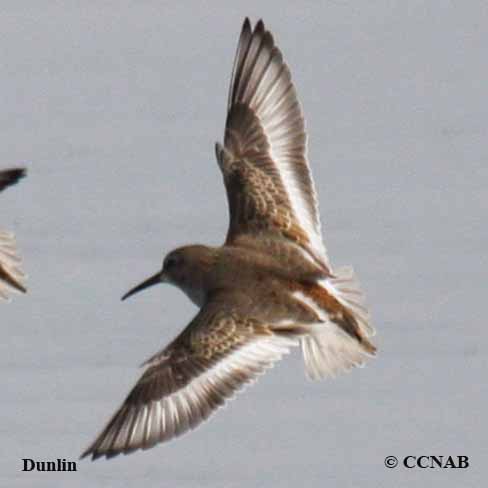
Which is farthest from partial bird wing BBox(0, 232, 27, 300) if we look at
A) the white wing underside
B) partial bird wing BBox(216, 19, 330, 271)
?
the white wing underside

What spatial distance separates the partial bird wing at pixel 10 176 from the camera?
8789mm

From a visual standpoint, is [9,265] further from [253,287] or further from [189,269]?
[253,287]

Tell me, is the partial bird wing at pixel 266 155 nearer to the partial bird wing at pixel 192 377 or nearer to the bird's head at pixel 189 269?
the bird's head at pixel 189 269

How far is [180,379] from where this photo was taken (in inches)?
331

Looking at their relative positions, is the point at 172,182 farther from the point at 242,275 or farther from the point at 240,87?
the point at 242,275

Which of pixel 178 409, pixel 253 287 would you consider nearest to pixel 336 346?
pixel 253 287

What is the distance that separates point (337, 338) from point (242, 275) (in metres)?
0.42

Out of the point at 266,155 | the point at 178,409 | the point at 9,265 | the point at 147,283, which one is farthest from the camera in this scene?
the point at 266,155

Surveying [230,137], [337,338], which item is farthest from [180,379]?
[230,137]

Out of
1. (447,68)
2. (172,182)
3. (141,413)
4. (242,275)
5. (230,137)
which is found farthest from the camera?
(447,68)

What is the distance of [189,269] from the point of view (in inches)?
360

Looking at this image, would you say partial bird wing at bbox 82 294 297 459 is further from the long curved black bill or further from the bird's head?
the long curved black bill

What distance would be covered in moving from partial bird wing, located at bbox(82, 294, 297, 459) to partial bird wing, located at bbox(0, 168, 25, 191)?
838mm

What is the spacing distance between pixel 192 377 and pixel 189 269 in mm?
813
